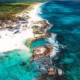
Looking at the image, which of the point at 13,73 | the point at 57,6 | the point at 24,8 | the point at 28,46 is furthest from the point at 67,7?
the point at 13,73

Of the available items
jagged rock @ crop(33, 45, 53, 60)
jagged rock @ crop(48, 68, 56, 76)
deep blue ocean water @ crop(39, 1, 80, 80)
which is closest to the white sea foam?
jagged rock @ crop(33, 45, 53, 60)

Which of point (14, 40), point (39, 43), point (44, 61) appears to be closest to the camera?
point (44, 61)

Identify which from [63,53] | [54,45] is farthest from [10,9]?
[63,53]

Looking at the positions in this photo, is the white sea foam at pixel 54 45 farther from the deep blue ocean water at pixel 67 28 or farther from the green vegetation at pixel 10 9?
the green vegetation at pixel 10 9

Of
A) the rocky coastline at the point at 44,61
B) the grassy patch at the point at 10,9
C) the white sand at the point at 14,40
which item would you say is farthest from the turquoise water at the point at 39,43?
the grassy patch at the point at 10,9

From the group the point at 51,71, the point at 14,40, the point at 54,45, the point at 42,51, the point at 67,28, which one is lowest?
the point at 51,71

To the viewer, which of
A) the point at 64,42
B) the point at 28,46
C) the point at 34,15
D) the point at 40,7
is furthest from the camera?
the point at 40,7

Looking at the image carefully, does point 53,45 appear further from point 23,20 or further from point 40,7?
point 40,7

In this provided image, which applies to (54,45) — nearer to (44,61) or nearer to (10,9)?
(44,61)
